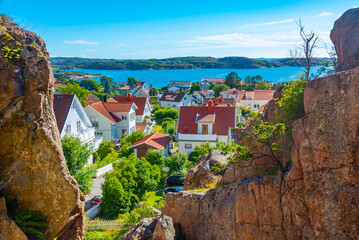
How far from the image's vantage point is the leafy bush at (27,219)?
1053cm

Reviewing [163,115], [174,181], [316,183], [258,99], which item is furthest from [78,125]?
[258,99]

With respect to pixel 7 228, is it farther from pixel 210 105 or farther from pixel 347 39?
pixel 210 105

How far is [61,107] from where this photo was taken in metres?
30.0

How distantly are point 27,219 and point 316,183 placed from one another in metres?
10.2

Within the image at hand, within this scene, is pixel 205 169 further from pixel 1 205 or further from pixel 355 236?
pixel 1 205

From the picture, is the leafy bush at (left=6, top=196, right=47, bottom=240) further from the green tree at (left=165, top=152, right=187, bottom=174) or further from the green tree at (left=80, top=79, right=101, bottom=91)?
the green tree at (left=80, top=79, right=101, bottom=91)

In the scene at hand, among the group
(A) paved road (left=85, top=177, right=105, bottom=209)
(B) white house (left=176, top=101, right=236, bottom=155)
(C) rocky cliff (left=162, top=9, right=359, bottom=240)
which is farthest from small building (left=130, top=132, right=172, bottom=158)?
(C) rocky cliff (left=162, top=9, right=359, bottom=240)

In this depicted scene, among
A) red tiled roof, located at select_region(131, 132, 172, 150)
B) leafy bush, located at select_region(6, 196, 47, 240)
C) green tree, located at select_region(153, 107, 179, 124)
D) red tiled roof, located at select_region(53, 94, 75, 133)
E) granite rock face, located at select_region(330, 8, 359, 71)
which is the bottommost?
green tree, located at select_region(153, 107, 179, 124)

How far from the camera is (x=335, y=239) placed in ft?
29.1

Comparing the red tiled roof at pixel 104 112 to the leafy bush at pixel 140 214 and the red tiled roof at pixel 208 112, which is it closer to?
the red tiled roof at pixel 208 112

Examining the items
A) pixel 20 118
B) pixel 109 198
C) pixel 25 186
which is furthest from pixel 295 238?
pixel 109 198

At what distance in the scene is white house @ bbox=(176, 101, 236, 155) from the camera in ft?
126

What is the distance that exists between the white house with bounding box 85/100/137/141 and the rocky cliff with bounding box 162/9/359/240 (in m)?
35.3

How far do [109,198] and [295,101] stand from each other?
53.1ft
